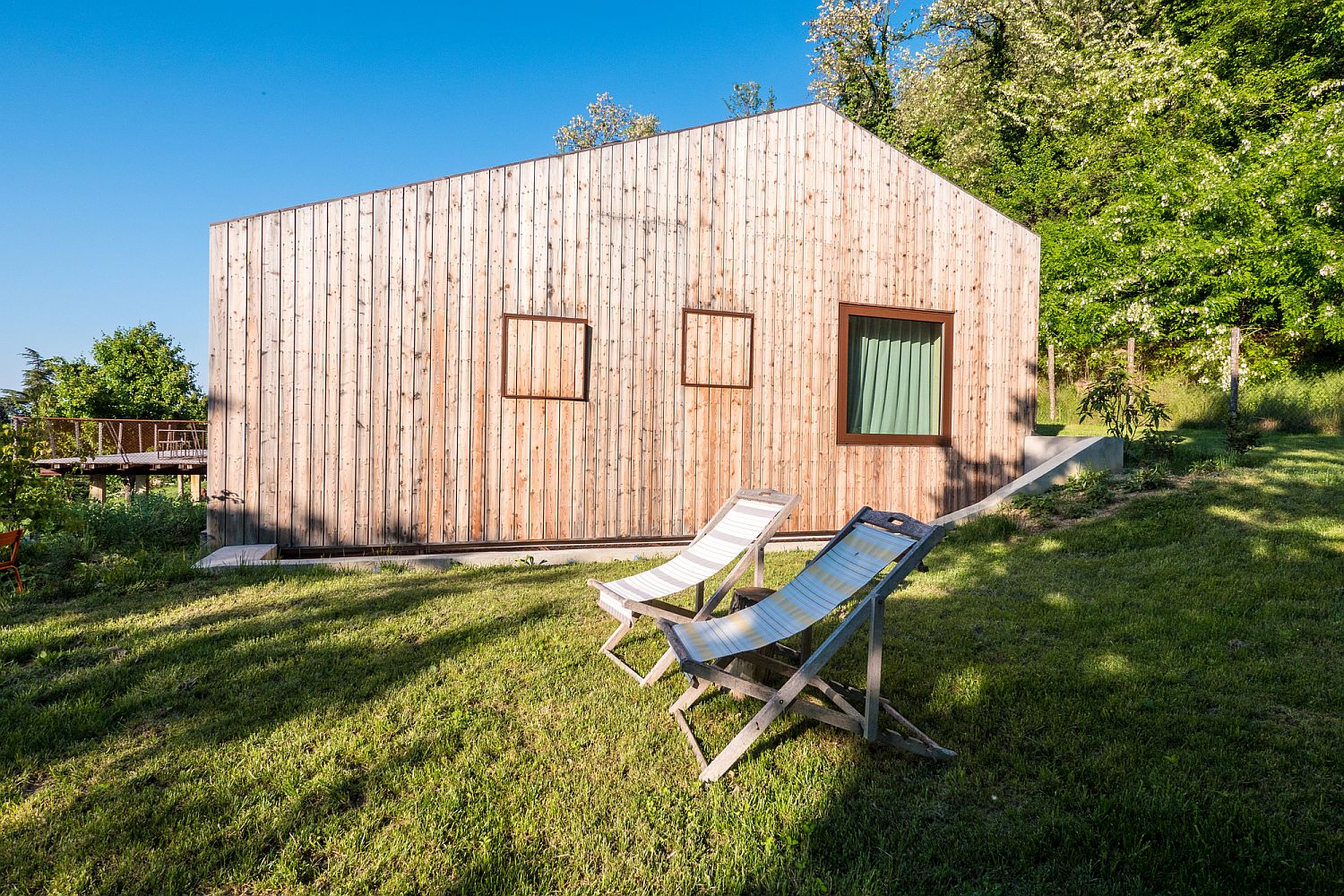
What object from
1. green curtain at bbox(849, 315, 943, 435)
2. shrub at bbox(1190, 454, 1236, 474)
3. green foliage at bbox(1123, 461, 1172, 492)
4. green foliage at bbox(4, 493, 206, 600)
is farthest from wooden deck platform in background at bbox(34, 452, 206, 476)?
shrub at bbox(1190, 454, 1236, 474)

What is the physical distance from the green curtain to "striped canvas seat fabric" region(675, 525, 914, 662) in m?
4.94

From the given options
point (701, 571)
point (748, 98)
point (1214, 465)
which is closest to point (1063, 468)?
point (1214, 465)

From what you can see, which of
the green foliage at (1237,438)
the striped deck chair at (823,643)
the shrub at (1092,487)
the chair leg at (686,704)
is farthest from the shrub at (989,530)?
the chair leg at (686,704)

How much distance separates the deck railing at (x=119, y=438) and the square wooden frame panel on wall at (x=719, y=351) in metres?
11.8

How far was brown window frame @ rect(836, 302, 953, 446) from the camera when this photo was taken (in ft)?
26.9

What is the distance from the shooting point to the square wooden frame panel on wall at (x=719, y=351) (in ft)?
24.9

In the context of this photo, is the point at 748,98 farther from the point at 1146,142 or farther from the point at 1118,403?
the point at 1118,403

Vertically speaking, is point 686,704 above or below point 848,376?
below

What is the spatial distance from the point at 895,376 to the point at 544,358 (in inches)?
173

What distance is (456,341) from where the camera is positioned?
6.86m

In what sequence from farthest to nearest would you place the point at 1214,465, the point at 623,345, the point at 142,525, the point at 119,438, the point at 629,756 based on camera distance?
the point at 119,438 < the point at 1214,465 < the point at 623,345 < the point at 142,525 < the point at 629,756

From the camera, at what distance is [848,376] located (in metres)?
8.29

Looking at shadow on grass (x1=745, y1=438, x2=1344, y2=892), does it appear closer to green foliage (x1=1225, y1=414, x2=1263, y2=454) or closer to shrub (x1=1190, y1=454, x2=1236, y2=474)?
shrub (x1=1190, y1=454, x2=1236, y2=474)

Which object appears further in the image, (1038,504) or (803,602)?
(1038,504)
